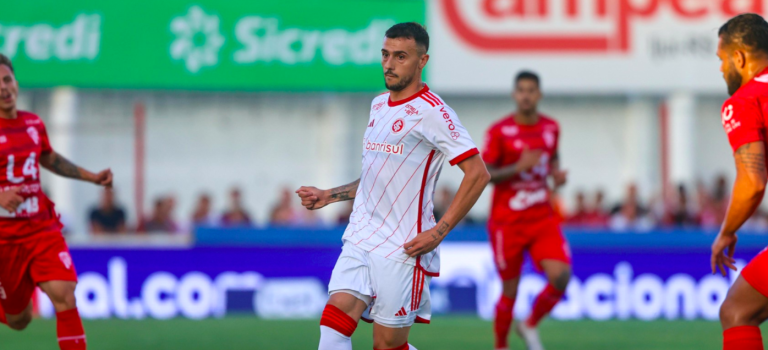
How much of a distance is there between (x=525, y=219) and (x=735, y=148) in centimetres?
375

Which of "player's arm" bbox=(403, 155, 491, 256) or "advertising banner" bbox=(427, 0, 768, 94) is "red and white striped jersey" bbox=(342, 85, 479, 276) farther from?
"advertising banner" bbox=(427, 0, 768, 94)

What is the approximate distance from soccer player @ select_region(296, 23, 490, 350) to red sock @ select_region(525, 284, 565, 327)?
A: 3369 millimetres

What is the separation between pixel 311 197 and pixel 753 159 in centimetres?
231

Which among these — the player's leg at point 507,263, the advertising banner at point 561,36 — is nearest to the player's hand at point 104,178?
the player's leg at point 507,263

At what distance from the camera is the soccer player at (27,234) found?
21.7ft

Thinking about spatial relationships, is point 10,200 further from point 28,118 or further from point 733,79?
point 733,79

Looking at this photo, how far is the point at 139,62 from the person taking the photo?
60.8 ft

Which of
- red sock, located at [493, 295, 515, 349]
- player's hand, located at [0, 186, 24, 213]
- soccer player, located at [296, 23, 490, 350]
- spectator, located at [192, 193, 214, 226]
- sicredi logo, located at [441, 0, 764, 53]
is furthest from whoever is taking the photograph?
sicredi logo, located at [441, 0, 764, 53]

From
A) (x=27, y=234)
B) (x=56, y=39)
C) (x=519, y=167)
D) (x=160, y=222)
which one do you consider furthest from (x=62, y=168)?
(x=56, y=39)

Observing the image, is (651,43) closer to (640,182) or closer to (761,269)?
(640,182)

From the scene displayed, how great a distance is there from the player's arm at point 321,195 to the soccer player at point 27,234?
7.02 feet

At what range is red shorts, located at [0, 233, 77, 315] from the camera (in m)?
6.71

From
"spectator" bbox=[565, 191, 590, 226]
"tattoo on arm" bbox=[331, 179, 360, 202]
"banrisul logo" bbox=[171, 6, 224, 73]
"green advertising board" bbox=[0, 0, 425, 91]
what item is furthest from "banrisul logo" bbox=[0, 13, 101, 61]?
"tattoo on arm" bbox=[331, 179, 360, 202]

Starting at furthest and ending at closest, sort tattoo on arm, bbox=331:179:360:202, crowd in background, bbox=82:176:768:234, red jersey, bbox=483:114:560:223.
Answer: crowd in background, bbox=82:176:768:234
red jersey, bbox=483:114:560:223
tattoo on arm, bbox=331:179:360:202
